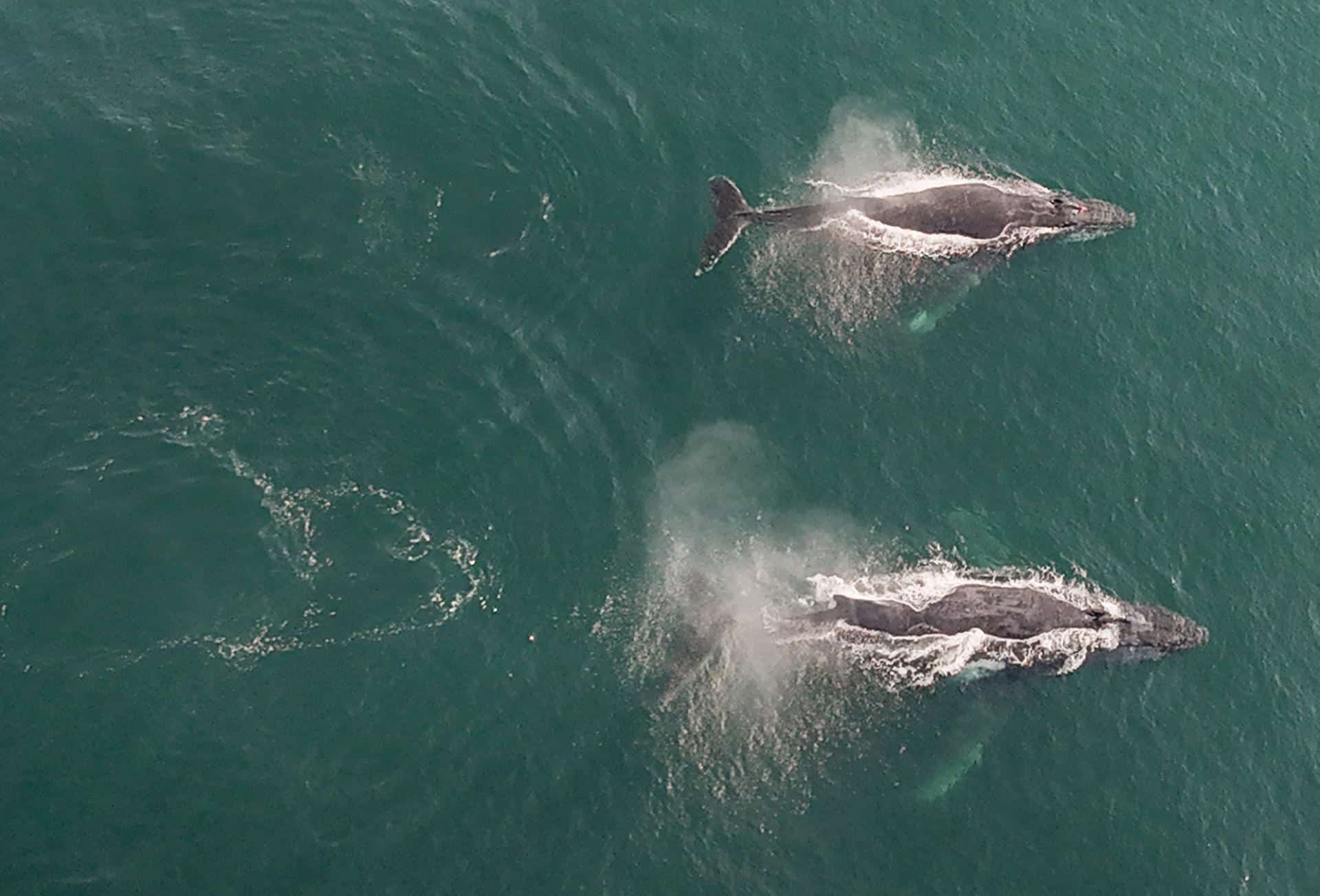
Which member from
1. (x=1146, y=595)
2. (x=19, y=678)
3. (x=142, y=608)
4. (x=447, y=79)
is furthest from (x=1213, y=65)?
(x=19, y=678)

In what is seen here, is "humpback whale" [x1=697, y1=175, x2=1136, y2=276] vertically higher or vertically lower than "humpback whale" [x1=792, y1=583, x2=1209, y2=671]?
higher

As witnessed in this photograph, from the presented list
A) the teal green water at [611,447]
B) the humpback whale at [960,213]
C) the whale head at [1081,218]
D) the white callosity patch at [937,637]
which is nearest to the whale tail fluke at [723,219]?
the humpback whale at [960,213]

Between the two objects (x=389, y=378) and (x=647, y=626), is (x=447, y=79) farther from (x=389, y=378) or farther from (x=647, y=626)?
(x=647, y=626)

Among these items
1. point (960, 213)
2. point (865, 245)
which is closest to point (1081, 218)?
point (960, 213)

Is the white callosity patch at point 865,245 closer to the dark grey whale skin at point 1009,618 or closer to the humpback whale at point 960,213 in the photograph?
the humpback whale at point 960,213

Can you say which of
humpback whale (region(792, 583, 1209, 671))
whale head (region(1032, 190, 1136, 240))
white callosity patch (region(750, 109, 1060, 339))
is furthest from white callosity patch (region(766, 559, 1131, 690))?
whale head (region(1032, 190, 1136, 240))

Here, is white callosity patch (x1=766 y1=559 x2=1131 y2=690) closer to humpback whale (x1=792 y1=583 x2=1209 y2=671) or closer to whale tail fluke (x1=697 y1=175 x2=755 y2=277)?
humpback whale (x1=792 y1=583 x2=1209 y2=671)

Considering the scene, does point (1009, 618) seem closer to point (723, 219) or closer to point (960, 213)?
point (960, 213)
